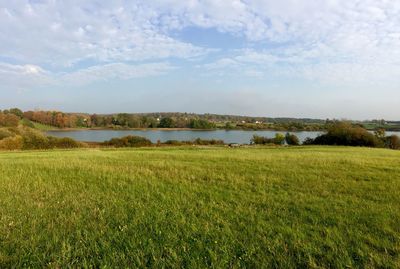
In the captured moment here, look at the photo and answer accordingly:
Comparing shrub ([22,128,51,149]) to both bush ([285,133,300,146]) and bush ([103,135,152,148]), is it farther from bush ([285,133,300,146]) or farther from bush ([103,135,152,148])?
bush ([285,133,300,146])

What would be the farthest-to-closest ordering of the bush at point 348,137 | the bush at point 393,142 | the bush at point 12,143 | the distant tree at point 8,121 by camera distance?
the distant tree at point 8,121, the bush at point 393,142, the bush at point 348,137, the bush at point 12,143

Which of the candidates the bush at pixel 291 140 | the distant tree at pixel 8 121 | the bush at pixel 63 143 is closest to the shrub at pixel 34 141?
the bush at pixel 63 143

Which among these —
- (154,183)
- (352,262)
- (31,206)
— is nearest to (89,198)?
(31,206)

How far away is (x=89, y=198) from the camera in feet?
21.5

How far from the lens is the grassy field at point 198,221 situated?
3926 millimetres

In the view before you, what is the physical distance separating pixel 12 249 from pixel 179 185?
420cm

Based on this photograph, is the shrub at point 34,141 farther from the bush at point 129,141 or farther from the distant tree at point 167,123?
the distant tree at point 167,123

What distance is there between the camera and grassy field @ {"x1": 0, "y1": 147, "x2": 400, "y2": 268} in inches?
155

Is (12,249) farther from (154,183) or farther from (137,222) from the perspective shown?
(154,183)

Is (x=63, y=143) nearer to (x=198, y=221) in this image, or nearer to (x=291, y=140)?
(x=291, y=140)

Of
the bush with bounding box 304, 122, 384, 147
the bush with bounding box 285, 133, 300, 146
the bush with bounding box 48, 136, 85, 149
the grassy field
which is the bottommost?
the bush with bounding box 285, 133, 300, 146

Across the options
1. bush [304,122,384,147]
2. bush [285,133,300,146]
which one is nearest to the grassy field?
bush [304,122,384,147]

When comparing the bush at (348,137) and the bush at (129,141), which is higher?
the bush at (348,137)

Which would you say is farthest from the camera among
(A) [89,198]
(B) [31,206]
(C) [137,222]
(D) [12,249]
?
(A) [89,198]
